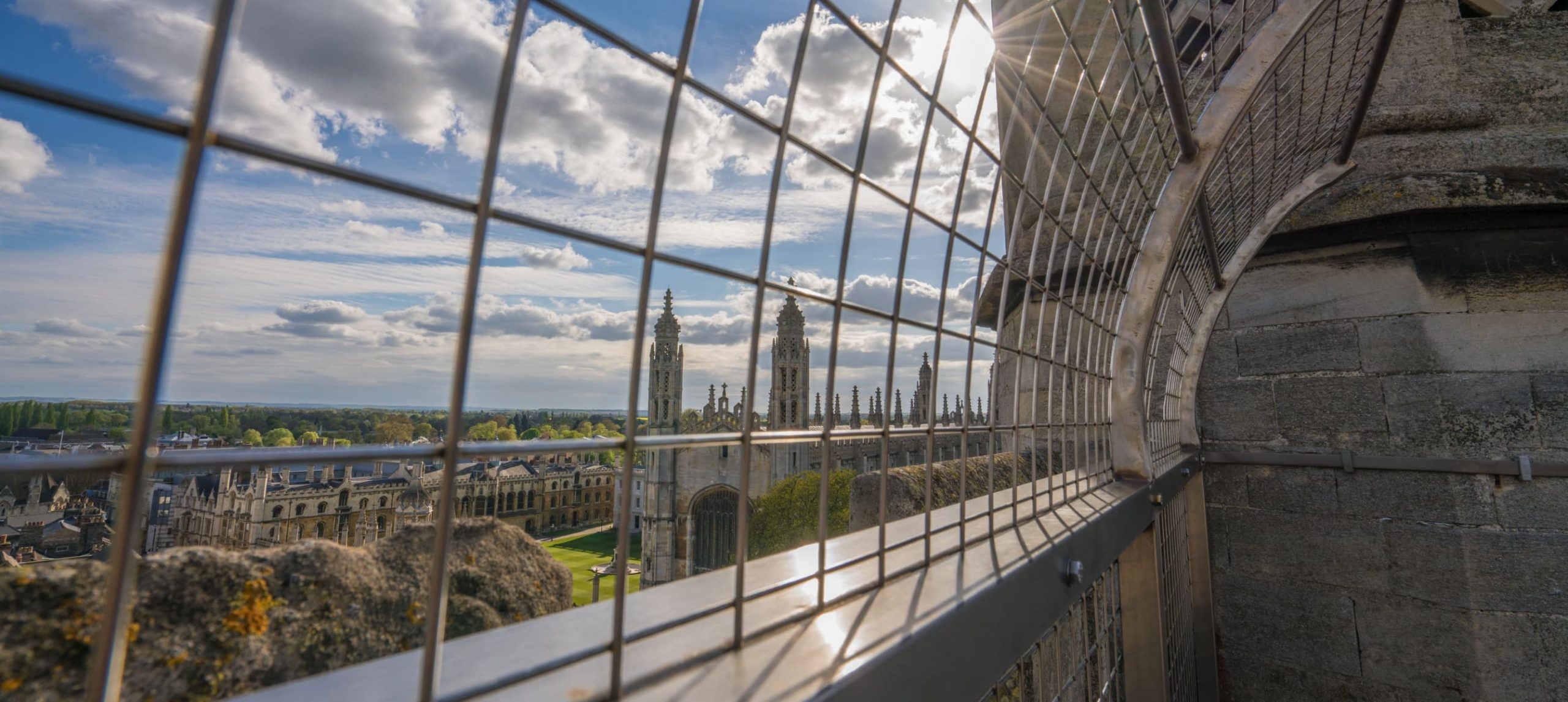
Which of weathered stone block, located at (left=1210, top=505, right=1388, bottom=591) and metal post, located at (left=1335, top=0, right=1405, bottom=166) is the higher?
metal post, located at (left=1335, top=0, right=1405, bottom=166)

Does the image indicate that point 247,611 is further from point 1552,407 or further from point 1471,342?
point 1552,407

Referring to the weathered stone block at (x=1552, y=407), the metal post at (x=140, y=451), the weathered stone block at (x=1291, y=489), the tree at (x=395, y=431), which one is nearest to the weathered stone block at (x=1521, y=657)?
the weathered stone block at (x=1291, y=489)

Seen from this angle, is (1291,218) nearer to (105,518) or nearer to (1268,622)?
(1268,622)

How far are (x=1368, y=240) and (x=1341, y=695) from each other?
3029 mm

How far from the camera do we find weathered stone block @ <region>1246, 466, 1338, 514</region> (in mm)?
4324

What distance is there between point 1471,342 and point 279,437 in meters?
5.69

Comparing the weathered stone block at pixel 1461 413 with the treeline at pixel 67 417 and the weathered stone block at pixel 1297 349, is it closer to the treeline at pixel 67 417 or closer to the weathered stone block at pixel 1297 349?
the weathered stone block at pixel 1297 349

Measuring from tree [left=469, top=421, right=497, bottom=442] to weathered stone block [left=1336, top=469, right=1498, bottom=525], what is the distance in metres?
5.40

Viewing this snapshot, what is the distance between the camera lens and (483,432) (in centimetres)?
80

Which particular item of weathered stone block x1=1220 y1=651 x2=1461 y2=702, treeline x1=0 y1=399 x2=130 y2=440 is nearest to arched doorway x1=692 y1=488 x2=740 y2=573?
weathered stone block x1=1220 y1=651 x2=1461 y2=702

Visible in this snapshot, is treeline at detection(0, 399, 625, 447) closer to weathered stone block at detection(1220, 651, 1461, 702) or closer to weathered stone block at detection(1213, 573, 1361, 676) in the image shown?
weathered stone block at detection(1213, 573, 1361, 676)

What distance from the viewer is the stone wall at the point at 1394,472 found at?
370 cm

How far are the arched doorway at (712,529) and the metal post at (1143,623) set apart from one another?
28.3 meters

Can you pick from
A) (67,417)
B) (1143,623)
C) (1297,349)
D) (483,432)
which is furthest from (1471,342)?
(67,417)
